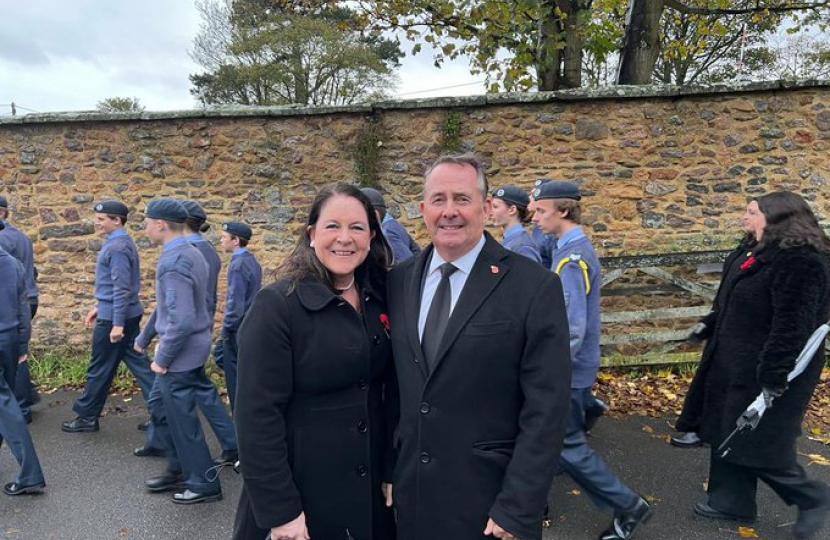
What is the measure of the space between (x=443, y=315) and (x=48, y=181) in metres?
7.03

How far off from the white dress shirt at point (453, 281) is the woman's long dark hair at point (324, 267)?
21 centimetres

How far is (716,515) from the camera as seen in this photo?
3637mm

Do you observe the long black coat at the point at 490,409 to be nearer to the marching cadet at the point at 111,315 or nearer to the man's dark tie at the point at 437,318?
the man's dark tie at the point at 437,318

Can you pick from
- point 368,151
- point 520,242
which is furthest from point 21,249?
point 520,242

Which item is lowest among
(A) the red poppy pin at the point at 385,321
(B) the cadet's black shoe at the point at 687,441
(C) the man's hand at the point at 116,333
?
(B) the cadet's black shoe at the point at 687,441

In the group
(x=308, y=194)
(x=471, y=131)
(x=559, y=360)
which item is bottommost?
(x=559, y=360)

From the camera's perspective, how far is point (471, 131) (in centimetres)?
693

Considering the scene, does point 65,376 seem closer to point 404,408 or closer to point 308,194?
→ point 308,194

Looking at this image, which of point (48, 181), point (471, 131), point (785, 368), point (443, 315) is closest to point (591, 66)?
point (471, 131)

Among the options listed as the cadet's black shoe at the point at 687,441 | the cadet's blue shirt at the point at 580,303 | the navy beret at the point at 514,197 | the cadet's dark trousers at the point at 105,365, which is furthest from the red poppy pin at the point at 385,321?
the cadet's dark trousers at the point at 105,365

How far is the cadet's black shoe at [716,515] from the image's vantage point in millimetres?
3605

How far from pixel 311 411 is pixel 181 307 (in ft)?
7.07

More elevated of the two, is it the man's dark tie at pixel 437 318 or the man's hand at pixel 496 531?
the man's dark tie at pixel 437 318

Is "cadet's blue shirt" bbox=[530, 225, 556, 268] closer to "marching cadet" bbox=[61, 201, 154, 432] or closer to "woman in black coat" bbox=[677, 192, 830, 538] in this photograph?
"woman in black coat" bbox=[677, 192, 830, 538]
